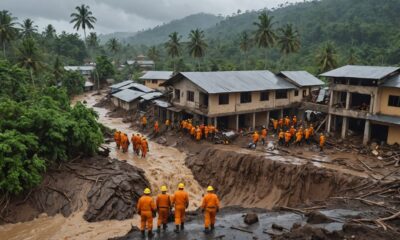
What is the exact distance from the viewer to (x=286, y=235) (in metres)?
11.9

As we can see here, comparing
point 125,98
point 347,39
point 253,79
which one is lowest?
point 125,98

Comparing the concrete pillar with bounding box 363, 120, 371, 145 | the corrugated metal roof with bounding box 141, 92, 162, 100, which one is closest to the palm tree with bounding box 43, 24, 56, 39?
the corrugated metal roof with bounding box 141, 92, 162, 100

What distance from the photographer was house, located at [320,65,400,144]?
84.3 ft

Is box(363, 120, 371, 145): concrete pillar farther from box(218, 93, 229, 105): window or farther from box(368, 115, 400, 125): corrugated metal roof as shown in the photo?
box(218, 93, 229, 105): window

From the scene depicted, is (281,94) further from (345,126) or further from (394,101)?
(394,101)

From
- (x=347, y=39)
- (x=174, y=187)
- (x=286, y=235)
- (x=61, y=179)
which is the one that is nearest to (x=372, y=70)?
(x=174, y=187)

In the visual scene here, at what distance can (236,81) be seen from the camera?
3288 cm

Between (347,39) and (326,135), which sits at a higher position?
(347,39)

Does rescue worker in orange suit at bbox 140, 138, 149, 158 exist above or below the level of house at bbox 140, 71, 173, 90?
below

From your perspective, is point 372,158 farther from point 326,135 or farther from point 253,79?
point 253,79

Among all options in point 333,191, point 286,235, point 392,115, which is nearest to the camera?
point 286,235

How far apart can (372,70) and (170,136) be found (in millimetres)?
18259

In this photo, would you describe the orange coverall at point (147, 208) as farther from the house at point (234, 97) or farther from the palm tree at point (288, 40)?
the palm tree at point (288, 40)

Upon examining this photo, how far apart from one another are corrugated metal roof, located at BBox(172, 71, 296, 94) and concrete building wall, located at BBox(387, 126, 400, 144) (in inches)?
445
